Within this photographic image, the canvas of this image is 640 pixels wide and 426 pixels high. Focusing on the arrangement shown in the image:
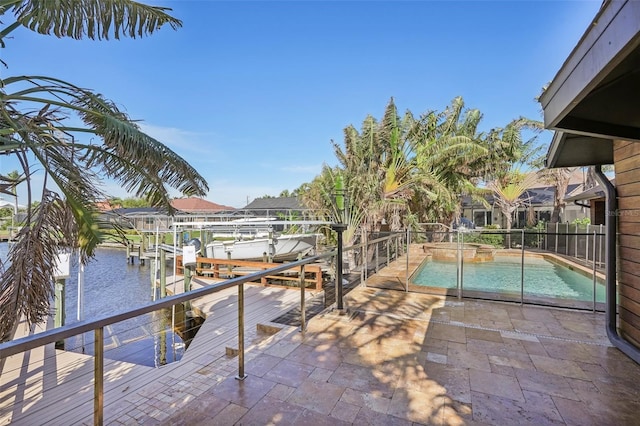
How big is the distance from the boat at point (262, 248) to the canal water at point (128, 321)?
264 cm

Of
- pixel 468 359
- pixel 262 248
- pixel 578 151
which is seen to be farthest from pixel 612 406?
pixel 262 248

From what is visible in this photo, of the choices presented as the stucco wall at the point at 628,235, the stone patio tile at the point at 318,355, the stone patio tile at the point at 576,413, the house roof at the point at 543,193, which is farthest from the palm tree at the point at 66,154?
the house roof at the point at 543,193

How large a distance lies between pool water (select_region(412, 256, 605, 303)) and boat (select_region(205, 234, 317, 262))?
4487 millimetres

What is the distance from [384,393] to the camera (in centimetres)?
238

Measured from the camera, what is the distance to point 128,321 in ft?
26.1

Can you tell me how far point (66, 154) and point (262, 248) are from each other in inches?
305

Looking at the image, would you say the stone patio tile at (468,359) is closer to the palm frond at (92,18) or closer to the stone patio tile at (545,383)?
the stone patio tile at (545,383)

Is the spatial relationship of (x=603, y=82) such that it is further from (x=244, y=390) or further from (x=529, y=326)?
(x=244, y=390)

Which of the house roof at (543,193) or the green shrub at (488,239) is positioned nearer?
the green shrub at (488,239)

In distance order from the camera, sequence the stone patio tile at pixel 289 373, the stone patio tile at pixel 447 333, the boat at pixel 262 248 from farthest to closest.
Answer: the boat at pixel 262 248 < the stone patio tile at pixel 447 333 < the stone patio tile at pixel 289 373

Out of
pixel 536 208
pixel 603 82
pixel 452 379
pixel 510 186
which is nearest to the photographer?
pixel 603 82

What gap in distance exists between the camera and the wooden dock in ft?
9.09

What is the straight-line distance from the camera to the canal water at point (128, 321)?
18.5ft


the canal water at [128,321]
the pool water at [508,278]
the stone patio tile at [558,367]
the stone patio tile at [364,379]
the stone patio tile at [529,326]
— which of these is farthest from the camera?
the pool water at [508,278]
